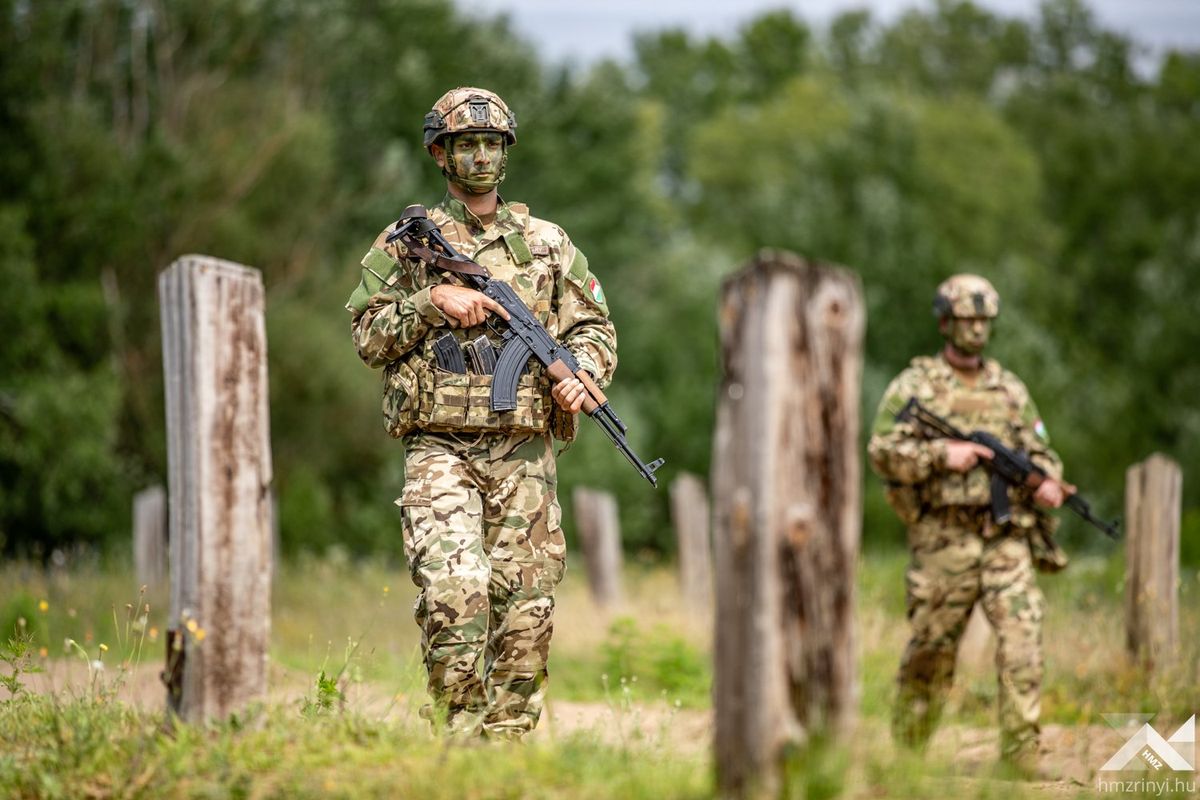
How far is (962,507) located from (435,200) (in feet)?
75.8

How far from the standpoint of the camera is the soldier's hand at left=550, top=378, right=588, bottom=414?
241 inches

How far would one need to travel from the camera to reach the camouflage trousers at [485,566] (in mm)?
5867

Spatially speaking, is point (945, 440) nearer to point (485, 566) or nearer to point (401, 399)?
point (485, 566)

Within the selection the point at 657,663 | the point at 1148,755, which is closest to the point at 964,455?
the point at 1148,755

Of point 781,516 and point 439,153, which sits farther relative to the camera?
point 439,153

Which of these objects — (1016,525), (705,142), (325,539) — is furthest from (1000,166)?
(1016,525)

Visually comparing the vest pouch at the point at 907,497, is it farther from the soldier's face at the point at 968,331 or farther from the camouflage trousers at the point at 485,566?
the camouflage trousers at the point at 485,566

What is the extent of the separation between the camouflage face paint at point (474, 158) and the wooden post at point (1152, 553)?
226 inches

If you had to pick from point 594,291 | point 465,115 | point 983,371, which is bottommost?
point 983,371

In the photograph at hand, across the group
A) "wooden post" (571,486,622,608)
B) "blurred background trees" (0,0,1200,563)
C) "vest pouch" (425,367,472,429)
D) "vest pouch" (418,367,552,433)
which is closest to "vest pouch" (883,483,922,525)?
"vest pouch" (418,367,552,433)

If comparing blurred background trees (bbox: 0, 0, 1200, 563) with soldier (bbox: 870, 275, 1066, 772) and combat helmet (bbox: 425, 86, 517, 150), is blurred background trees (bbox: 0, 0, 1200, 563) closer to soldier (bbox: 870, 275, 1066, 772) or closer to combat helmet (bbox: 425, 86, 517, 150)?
soldier (bbox: 870, 275, 1066, 772)

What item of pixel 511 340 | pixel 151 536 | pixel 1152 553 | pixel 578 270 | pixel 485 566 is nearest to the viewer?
pixel 485 566

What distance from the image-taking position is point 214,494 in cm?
615

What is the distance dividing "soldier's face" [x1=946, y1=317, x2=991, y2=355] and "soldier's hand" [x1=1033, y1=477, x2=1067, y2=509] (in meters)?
0.81
